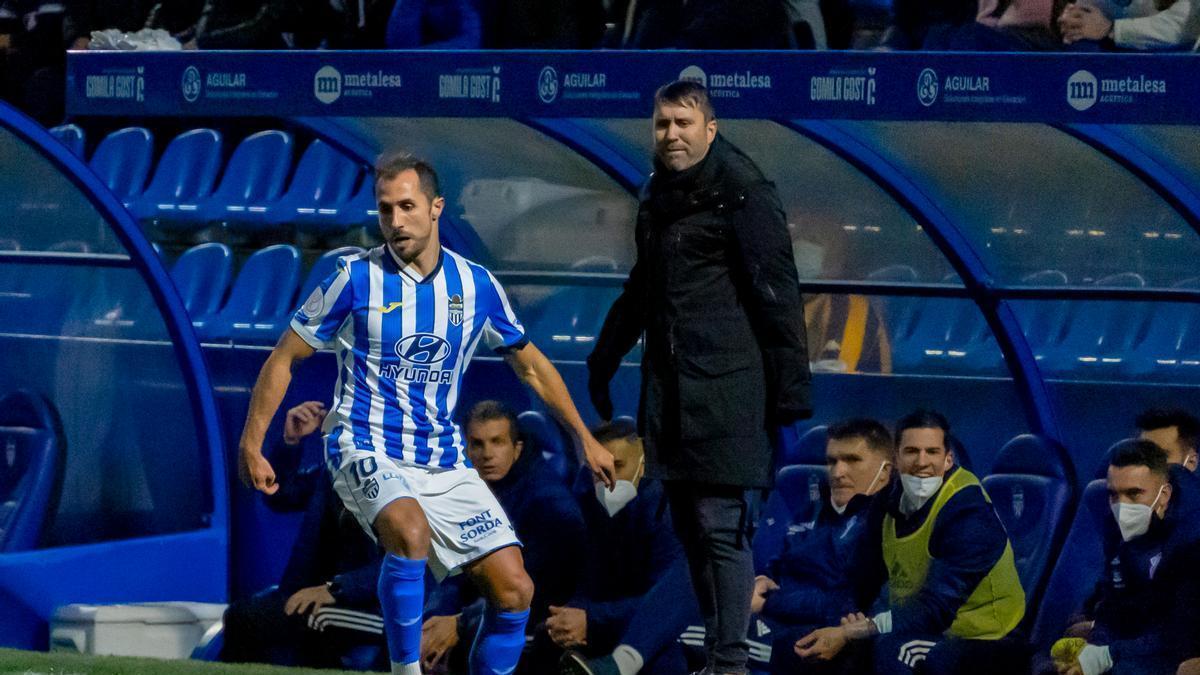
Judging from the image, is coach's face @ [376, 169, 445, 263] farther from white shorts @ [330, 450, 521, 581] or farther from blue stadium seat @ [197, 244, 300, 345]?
blue stadium seat @ [197, 244, 300, 345]

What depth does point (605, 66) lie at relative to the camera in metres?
6.57

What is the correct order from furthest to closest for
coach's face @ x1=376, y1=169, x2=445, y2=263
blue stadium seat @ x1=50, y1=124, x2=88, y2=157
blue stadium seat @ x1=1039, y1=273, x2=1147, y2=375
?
blue stadium seat @ x1=50, y1=124, x2=88, y2=157, blue stadium seat @ x1=1039, y1=273, x2=1147, y2=375, coach's face @ x1=376, y1=169, x2=445, y2=263

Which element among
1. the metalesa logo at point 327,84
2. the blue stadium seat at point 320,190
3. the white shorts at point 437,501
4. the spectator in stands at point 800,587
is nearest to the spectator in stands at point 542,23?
the metalesa logo at point 327,84

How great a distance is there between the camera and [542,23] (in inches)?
272

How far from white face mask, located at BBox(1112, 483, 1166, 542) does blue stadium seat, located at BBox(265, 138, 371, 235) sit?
2718 millimetres

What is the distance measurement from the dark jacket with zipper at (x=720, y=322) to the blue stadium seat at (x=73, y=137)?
3058 mm

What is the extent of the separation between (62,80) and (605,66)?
239cm

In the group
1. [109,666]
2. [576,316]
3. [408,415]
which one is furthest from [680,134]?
[109,666]

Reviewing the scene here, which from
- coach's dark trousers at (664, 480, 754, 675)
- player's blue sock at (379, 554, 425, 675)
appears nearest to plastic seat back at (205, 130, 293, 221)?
player's blue sock at (379, 554, 425, 675)

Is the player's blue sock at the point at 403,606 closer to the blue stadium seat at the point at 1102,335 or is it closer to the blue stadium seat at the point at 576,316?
the blue stadium seat at the point at 576,316

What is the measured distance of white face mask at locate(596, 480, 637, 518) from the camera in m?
6.77

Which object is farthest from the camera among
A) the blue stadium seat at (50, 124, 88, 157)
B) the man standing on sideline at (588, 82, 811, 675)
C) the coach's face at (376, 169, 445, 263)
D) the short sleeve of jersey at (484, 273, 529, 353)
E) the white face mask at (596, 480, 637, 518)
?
the blue stadium seat at (50, 124, 88, 157)

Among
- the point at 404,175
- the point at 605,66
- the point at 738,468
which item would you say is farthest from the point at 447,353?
the point at 605,66

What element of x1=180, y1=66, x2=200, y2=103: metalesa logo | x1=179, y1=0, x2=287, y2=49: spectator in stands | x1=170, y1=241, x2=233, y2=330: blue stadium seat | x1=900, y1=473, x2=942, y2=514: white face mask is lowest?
x1=900, y1=473, x2=942, y2=514: white face mask
